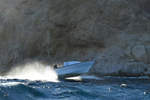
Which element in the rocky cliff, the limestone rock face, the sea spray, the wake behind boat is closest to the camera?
the wake behind boat

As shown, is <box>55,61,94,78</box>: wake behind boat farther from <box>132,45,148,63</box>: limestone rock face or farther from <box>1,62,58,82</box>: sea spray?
<box>132,45,148,63</box>: limestone rock face

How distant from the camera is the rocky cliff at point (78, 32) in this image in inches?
1407

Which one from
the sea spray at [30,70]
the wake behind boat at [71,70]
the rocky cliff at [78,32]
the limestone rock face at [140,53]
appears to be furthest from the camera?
the rocky cliff at [78,32]

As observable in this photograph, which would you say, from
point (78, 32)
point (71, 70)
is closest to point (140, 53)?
point (78, 32)

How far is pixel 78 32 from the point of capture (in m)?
39.1

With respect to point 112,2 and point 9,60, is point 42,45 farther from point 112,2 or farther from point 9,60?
point 112,2

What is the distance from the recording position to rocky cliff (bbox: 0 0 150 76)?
35728 millimetres

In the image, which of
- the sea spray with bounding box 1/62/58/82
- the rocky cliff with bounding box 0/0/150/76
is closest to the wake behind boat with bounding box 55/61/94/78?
the sea spray with bounding box 1/62/58/82

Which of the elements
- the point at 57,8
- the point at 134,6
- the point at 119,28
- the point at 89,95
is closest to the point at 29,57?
the point at 57,8

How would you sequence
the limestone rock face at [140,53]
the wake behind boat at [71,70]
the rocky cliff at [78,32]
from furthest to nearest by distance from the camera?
the rocky cliff at [78,32] < the limestone rock face at [140,53] < the wake behind boat at [71,70]

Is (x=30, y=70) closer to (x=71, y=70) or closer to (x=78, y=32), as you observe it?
(x=78, y=32)

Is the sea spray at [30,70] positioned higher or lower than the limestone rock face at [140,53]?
lower

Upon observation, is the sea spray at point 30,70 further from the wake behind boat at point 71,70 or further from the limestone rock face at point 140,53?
the limestone rock face at point 140,53

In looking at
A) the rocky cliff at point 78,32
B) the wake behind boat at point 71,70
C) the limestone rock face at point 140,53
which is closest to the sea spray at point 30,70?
the rocky cliff at point 78,32
